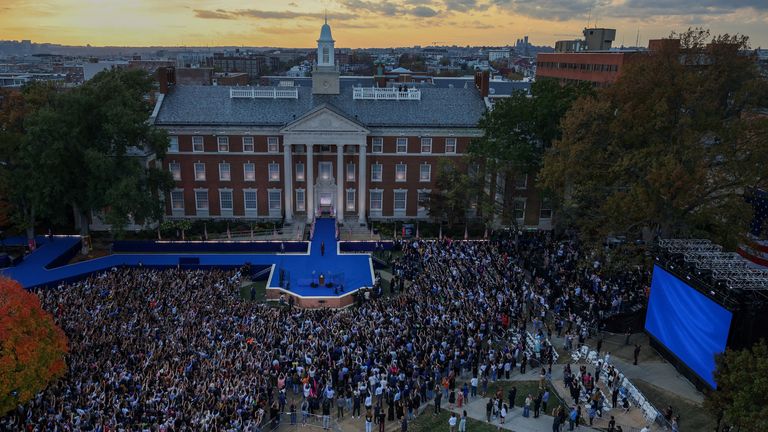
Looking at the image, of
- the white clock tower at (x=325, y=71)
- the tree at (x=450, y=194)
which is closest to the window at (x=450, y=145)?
the tree at (x=450, y=194)

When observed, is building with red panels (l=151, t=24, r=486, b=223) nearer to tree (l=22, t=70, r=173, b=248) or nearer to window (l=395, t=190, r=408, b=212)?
window (l=395, t=190, r=408, b=212)

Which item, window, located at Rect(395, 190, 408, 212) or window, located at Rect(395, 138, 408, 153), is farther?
window, located at Rect(395, 190, 408, 212)

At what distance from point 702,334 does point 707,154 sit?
36.2 ft

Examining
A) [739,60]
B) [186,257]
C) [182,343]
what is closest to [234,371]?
[182,343]

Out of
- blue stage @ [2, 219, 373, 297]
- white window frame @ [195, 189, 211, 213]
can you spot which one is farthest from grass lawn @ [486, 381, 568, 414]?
white window frame @ [195, 189, 211, 213]

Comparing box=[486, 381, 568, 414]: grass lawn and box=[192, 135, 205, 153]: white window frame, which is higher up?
box=[192, 135, 205, 153]: white window frame

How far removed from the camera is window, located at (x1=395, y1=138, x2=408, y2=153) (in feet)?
175

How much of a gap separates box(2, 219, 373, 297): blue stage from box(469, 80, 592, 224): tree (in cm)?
1310

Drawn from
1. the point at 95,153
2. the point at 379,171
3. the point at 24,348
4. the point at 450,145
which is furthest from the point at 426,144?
the point at 24,348

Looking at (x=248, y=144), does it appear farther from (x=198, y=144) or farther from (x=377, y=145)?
(x=377, y=145)

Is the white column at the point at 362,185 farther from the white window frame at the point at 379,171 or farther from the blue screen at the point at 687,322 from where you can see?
the blue screen at the point at 687,322

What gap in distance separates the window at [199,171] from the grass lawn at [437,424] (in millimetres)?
37364

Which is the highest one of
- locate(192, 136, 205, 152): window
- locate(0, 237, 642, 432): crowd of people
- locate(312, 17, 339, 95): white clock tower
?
locate(312, 17, 339, 95): white clock tower

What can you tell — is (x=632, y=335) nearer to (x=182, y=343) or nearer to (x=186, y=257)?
(x=182, y=343)
